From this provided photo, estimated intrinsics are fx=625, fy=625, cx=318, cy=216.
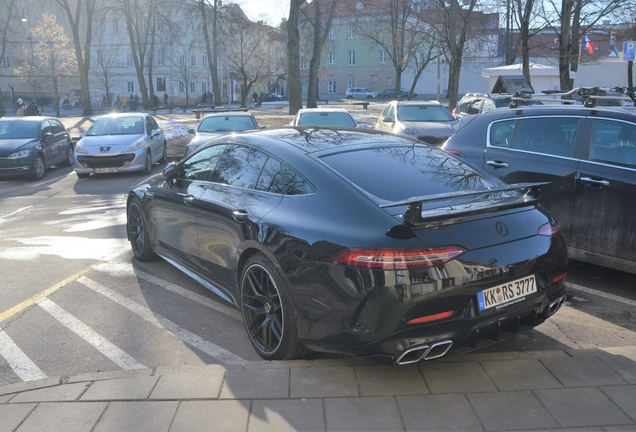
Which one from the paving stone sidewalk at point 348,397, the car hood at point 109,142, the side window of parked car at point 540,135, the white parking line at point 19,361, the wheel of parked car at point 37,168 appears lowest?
the white parking line at point 19,361

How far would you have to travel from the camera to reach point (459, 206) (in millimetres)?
3828

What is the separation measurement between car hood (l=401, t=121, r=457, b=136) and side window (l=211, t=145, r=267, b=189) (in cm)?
1137

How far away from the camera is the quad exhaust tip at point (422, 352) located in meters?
3.53

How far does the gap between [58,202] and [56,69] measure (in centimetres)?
3937

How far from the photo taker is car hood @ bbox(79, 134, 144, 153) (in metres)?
15.0

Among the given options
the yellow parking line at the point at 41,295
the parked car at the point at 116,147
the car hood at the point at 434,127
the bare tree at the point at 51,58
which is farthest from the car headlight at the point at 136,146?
the bare tree at the point at 51,58

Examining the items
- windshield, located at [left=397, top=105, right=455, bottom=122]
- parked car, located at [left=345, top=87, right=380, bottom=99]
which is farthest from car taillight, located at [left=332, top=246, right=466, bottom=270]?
parked car, located at [left=345, top=87, right=380, bottom=99]

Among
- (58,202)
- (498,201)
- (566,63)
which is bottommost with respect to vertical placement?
(58,202)

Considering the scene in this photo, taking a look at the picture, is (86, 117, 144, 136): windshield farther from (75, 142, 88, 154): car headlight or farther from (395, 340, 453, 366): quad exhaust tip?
(395, 340, 453, 366): quad exhaust tip

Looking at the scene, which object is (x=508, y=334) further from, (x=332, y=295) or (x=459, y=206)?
(x=332, y=295)

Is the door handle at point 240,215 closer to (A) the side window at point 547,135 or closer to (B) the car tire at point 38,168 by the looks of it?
(A) the side window at point 547,135

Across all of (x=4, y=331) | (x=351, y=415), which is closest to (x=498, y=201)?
(x=351, y=415)

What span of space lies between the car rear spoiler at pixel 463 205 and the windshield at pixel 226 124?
1232cm

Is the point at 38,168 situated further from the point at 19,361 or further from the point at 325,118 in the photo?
the point at 19,361
